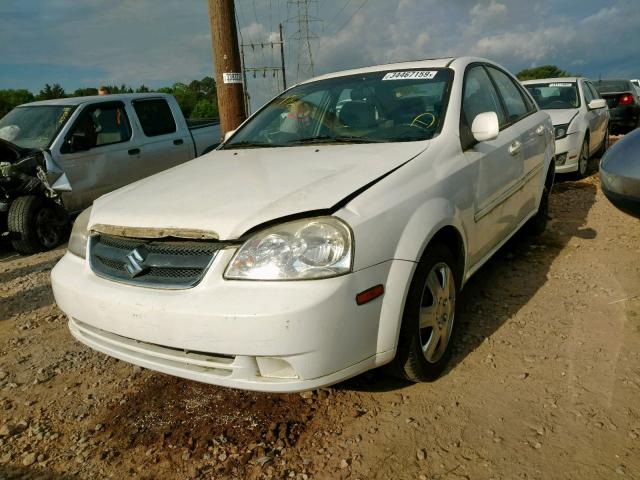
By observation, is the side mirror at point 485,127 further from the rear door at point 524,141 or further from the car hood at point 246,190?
the rear door at point 524,141

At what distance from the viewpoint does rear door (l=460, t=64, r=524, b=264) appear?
3008 millimetres

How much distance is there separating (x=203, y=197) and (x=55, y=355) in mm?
1600

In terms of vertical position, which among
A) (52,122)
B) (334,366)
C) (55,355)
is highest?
(52,122)

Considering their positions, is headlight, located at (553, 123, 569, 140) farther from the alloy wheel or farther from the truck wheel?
the truck wheel

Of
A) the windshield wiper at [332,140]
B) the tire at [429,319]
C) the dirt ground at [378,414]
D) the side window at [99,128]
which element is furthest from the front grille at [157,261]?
the side window at [99,128]

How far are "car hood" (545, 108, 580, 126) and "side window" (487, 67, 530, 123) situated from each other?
3145 mm

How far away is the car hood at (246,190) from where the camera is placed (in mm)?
2139

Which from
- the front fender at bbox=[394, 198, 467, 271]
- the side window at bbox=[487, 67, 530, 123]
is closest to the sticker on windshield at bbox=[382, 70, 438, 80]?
the side window at bbox=[487, 67, 530, 123]

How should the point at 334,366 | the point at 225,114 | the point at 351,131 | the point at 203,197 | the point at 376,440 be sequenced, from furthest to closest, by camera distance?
the point at 225,114 < the point at 351,131 < the point at 203,197 < the point at 376,440 < the point at 334,366

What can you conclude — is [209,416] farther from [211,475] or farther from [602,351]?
[602,351]

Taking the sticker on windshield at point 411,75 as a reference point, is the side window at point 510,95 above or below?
below

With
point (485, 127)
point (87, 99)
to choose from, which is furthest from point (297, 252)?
point (87, 99)

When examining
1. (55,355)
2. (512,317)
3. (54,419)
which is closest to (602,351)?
(512,317)

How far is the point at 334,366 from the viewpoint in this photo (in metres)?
2.06
